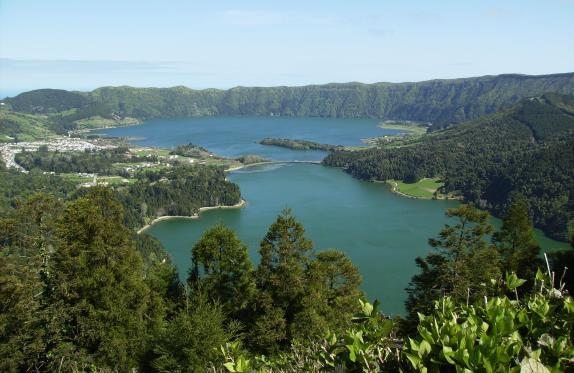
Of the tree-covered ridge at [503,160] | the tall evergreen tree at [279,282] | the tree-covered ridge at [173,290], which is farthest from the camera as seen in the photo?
the tree-covered ridge at [503,160]

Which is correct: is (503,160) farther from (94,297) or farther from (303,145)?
(94,297)

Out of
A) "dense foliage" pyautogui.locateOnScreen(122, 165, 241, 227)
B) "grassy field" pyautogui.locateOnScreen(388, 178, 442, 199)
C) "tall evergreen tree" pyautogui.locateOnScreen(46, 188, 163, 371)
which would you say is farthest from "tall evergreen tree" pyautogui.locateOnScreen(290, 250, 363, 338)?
"grassy field" pyautogui.locateOnScreen(388, 178, 442, 199)

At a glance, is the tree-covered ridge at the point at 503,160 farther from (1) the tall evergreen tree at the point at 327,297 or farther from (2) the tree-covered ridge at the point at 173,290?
(1) the tall evergreen tree at the point at 327,297

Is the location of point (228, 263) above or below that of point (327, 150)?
above

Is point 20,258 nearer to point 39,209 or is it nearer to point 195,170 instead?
point 39,209

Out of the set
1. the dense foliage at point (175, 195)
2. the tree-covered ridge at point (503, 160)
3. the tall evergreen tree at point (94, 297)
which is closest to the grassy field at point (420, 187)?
the tree-covered ridge at point (503, 160)

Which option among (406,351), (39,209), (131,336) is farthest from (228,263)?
(406,351)
